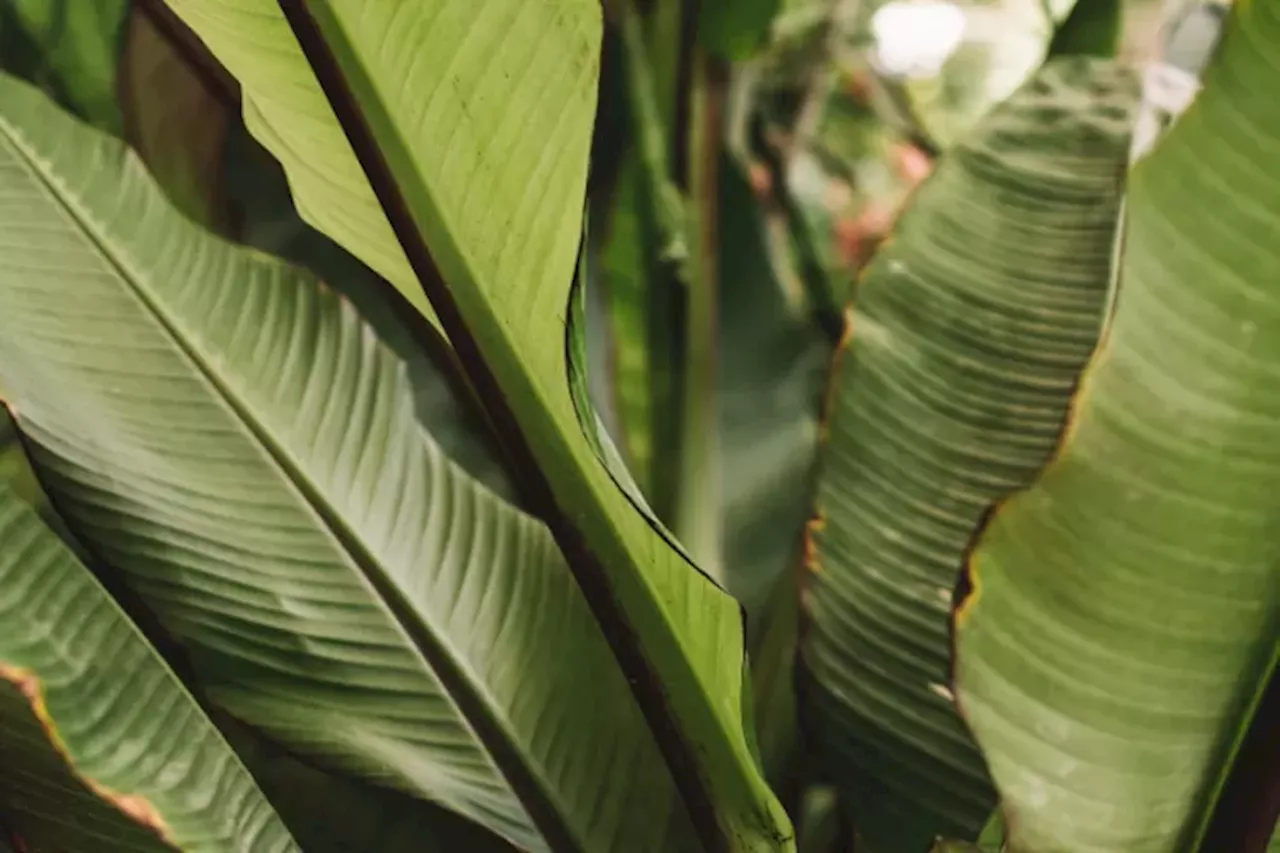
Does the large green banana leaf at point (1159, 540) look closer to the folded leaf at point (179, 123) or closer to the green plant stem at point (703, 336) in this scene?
the green plant stem at point (703, 336)

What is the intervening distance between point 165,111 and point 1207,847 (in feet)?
1.73

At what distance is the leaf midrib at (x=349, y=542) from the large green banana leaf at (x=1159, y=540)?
0.51 feet

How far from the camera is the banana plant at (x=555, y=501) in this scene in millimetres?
261

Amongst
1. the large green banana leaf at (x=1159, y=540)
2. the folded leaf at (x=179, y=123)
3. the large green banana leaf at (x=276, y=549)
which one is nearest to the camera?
the large green banana leaf at (x=1159, y=540)

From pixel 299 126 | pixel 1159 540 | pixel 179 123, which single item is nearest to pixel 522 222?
pixel 299 126

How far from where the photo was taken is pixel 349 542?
14.3 inches

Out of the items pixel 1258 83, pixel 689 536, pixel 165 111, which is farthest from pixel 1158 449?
pixel 165 111

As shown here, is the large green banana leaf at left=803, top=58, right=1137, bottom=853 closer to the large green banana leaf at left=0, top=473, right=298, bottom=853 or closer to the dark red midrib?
the dark red midrib

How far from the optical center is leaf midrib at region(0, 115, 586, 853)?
0.36 metres

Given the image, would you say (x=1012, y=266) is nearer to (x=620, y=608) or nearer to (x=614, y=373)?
(x=620, y=608)

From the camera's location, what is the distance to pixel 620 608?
330 mm

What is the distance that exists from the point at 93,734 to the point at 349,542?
100 millimetres

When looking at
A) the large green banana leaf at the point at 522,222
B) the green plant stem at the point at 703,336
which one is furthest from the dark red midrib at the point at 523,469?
the green plant stem at the point at 703,336

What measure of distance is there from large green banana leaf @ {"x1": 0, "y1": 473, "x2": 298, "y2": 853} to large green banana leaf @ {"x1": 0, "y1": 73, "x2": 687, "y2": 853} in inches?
1.8
